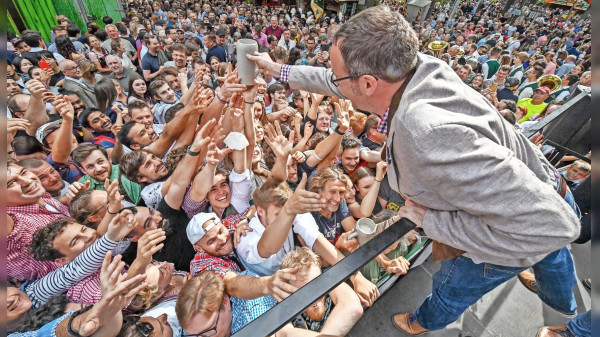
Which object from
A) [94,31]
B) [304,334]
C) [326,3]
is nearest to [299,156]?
[304,334]

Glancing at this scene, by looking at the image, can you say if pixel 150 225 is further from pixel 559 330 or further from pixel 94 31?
pixel 94 31

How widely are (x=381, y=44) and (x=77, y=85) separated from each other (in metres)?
5.32

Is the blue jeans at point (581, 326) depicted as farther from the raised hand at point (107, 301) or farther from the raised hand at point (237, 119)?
the raised hand at point (237, 119)

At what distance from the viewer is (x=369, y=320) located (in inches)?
76.9

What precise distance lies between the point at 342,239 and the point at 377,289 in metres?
0.56

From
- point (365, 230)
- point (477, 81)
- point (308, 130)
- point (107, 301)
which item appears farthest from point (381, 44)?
point (477, 81)

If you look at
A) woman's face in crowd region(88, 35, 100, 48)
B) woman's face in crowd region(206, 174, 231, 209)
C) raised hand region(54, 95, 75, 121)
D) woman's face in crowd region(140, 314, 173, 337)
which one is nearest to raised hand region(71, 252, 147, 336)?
woman's face in crowd region(140, 314, 173, 337)

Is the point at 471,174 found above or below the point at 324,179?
above

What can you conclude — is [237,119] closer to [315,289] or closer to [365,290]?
[365,290]

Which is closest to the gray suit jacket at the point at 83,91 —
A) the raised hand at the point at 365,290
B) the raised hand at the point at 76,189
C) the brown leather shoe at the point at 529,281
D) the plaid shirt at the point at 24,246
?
the raised hand at the point at 76,189

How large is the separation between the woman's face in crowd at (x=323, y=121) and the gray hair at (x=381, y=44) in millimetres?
2919

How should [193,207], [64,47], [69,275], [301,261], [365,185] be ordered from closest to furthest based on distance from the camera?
[301,261] < [69,275] < [193,207] < [365,185] < [64,47]

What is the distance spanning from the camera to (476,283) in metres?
1.49

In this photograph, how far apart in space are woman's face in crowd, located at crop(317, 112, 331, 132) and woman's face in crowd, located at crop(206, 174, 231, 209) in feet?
6.82
